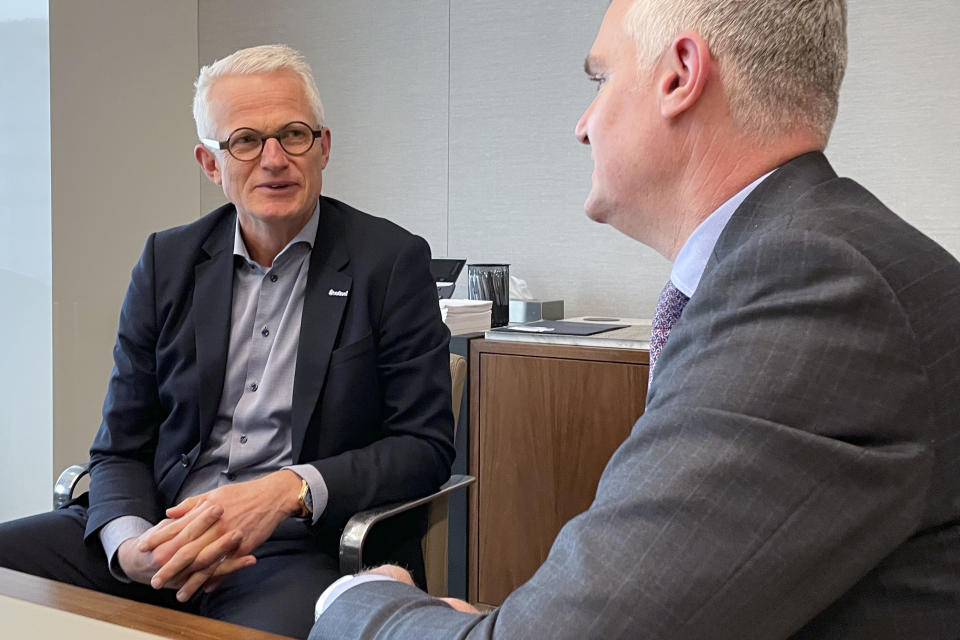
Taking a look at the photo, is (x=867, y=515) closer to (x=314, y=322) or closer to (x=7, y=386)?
(x=314, y=322)

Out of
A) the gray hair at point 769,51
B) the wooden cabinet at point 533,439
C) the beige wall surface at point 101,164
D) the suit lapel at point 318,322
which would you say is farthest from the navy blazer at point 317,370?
the beige wall surface at point 101,164

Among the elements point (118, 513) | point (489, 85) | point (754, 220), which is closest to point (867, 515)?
point (754, 220)

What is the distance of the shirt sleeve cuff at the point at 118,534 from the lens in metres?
1.80

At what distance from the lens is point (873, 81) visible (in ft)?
10.5

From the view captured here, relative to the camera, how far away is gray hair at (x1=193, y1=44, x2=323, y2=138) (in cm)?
204

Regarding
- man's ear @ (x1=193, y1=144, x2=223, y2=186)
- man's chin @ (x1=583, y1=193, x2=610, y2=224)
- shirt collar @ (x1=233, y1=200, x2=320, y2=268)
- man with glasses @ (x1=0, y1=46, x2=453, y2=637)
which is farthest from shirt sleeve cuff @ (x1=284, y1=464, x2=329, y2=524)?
man's chin @ (x1=583, y1=193, x2=610, y2=224)

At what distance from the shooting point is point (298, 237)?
207cm

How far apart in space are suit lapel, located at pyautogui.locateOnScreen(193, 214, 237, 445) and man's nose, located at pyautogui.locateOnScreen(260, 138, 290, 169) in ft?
0.69

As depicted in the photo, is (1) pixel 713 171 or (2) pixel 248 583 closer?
(1) pixel 713 171

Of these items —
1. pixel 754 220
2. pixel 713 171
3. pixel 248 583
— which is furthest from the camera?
pixel 248 583

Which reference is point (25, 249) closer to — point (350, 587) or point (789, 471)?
point (350, 587)

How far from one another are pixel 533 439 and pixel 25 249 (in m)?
2.35

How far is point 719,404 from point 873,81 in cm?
283

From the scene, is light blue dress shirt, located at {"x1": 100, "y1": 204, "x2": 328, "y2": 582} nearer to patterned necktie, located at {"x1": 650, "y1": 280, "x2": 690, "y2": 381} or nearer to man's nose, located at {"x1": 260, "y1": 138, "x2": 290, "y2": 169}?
man's nose, located at {"x1": 260, "y1": 138, "x2": 290, "y2": 169}
